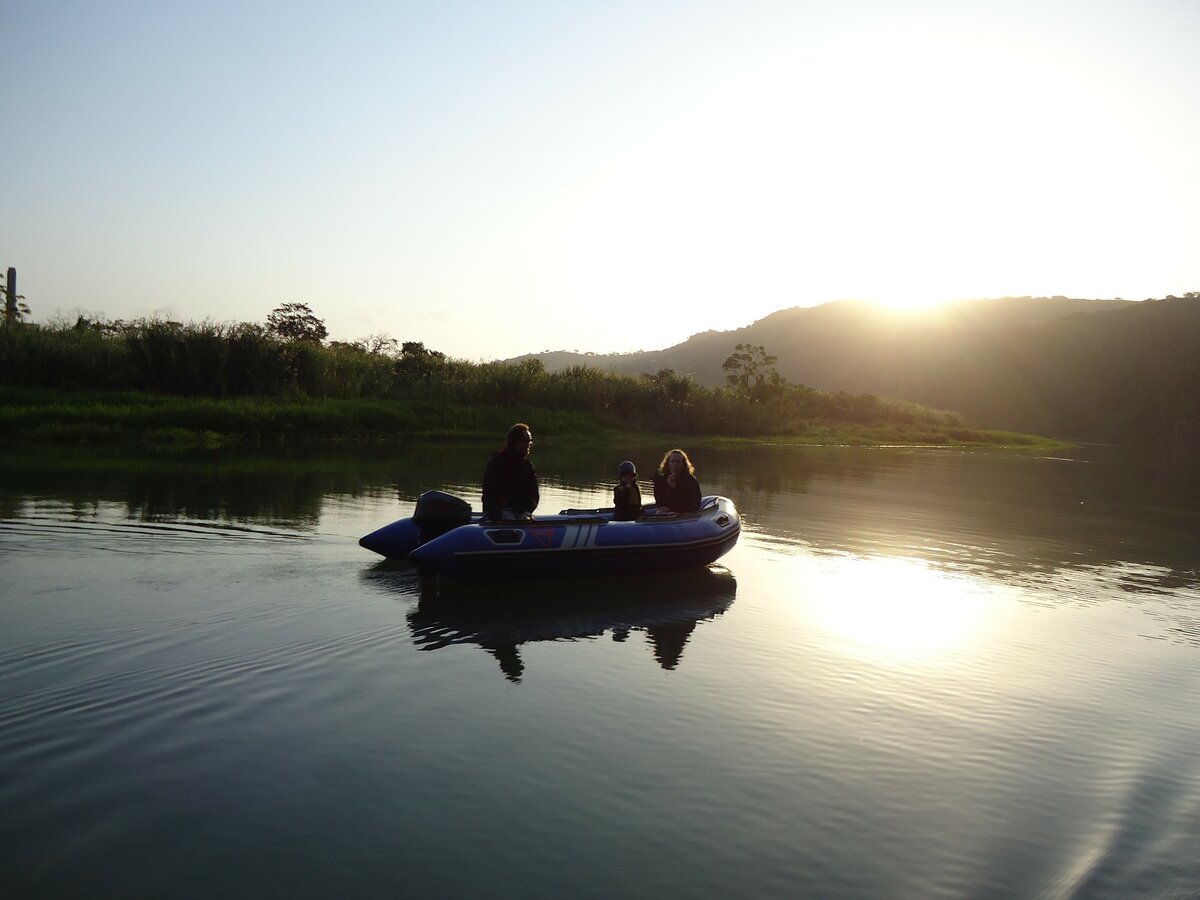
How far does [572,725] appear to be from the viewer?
19.4ft

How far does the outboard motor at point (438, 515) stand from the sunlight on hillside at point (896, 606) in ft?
12.6

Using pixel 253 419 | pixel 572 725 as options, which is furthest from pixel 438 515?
pixel 253 419

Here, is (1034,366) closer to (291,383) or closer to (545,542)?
(291,383)

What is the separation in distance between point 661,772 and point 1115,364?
110 metres

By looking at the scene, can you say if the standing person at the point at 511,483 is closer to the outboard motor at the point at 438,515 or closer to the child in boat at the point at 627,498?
the outboard motor at the point at 438,515

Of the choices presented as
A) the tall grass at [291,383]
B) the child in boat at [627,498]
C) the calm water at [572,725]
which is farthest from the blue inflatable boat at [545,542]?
the tall grass at [291,383]

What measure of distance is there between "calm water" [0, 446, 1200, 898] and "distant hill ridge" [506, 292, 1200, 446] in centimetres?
6853

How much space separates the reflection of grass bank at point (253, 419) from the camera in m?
23.1

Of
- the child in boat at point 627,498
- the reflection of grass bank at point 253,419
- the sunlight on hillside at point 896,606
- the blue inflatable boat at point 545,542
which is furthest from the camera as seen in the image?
the reflection of grass bank at point 253,419

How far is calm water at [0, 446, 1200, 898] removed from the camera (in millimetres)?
4199

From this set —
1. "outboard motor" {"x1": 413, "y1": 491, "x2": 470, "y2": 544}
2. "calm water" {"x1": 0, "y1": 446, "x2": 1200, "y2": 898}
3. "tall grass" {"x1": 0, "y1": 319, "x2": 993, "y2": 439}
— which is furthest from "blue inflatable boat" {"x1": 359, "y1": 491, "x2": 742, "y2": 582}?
"tall grass" {"x1": 0, "y1": 319, "x2": 993, "y2": 439}

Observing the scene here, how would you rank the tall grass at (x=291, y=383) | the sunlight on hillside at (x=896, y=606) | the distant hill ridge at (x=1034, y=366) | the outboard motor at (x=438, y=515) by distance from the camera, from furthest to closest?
the distant hill ridge at (x=1034, y=366) < the tall grass at (x=291, y=383) < the outboard motor at (x=438, y=515) < the sunlight on hillside at (x=896, y=606)

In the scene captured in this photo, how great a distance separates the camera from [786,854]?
438 centimetres

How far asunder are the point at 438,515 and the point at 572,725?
15.4 feet
